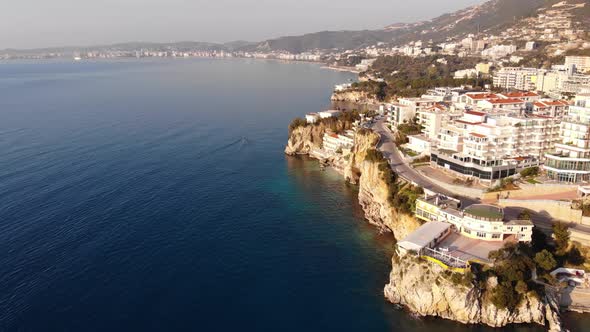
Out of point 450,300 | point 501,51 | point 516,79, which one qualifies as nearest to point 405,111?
point 450,300

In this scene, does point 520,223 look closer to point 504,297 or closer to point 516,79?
point 504,297

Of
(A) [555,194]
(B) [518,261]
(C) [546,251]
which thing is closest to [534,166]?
(A) [555,194]

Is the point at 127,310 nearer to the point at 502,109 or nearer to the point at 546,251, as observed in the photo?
the point at 546,251

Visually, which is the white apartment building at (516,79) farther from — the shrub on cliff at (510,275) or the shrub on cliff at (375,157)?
the shrub on cliff at (510,275)

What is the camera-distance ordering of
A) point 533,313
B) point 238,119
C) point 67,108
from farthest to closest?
1. point 67,108
2. point 238,119
3. point 533,313

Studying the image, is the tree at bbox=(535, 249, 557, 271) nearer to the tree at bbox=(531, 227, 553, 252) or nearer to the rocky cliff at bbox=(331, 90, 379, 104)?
the tree at bbox=(531, 227, 553, 252)

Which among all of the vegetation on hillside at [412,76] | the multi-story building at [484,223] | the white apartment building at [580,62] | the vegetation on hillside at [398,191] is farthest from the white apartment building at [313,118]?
the white apartment building at [580,62]
